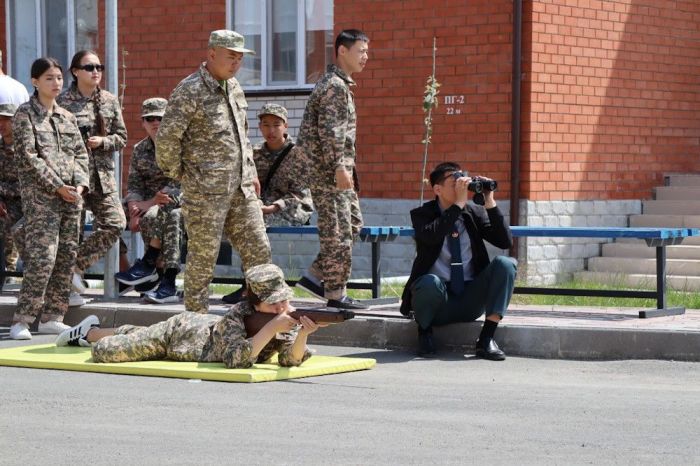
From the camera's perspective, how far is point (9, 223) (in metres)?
13.2

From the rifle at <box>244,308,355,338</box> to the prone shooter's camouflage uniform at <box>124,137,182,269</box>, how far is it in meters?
3.61

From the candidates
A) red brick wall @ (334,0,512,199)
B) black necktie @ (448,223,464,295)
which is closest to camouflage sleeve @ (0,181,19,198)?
red brick wall @ (334,0,512,199)

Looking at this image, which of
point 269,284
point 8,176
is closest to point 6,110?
point 8,176

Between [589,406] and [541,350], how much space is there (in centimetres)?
241

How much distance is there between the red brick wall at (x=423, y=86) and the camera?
15.0m

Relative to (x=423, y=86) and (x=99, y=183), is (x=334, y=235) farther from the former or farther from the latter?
(x=423, y=86)

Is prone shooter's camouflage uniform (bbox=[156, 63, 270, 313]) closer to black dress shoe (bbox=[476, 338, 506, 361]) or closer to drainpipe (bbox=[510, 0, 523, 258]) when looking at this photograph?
black dress shoe (bbox=[476, 338, 506, 361])

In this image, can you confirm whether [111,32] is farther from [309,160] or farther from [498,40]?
[498,40]

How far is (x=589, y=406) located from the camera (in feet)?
25.2

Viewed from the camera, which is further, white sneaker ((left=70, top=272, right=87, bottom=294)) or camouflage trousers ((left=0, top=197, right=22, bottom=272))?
camouflage trousers ((left=0, top=197, right=22, bottom=272))

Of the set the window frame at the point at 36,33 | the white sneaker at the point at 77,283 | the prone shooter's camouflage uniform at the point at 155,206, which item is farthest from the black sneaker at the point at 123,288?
the window frame at the point at 36,33

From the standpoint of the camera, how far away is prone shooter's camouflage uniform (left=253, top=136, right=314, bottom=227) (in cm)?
1241

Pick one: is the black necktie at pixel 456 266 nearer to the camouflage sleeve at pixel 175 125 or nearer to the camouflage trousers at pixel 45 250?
the camouflage sleeve at pixel 175 125

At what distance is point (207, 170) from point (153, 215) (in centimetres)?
257
